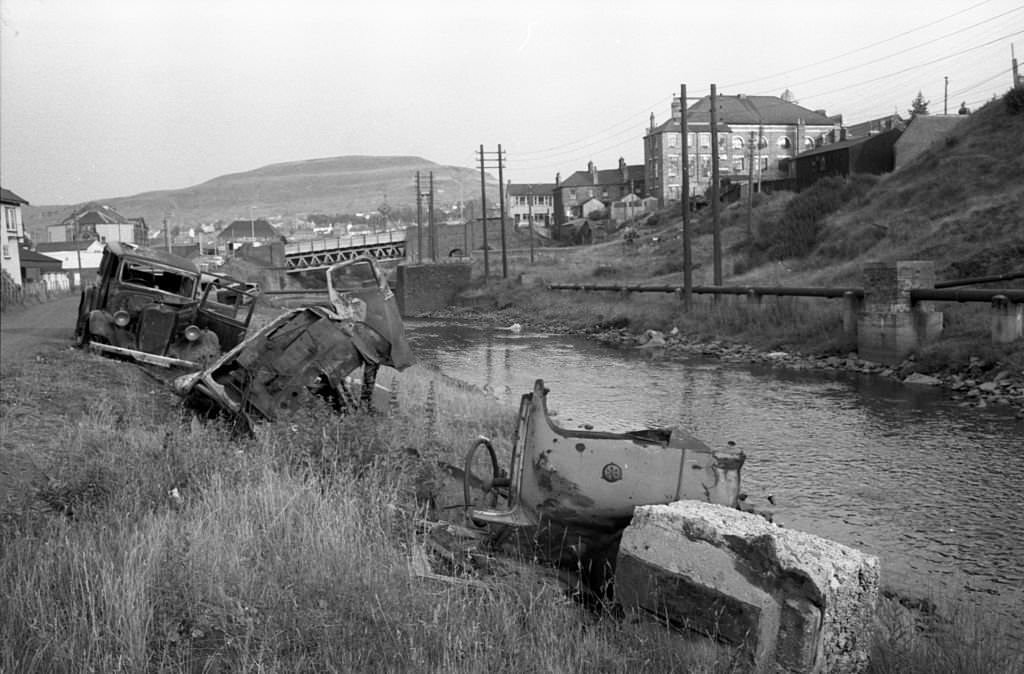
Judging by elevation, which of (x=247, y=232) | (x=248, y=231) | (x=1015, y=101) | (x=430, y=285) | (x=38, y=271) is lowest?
(x=430, y=285)

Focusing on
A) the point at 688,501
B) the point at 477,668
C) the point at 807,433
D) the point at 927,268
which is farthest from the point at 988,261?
the point at 477,668

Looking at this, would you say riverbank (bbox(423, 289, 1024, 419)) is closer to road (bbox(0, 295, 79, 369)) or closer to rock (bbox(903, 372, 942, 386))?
rock (bbox(903, 372, 942, 386))

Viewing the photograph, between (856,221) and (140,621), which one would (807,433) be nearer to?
(140,621)

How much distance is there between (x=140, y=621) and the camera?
4.55m

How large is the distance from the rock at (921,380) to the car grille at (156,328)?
15.1 m

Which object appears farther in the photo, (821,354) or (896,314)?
(821,354)

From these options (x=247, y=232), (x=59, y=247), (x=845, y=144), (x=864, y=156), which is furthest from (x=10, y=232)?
(x=247, y=232)

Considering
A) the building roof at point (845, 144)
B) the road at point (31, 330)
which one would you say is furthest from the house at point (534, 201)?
the road at point (31, 330)

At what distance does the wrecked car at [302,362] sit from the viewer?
1003 centimetres

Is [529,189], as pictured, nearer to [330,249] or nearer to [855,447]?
[330,249]

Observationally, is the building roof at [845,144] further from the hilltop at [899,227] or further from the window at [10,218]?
the window at [10,218]

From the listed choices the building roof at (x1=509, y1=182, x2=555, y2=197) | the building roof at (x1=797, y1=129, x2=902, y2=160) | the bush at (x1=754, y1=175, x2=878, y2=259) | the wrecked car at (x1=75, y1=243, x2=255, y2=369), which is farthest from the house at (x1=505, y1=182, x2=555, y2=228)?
the wrecked car at (x1=75, y1=243, x2=255, y2=369)

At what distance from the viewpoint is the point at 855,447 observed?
14.3 m

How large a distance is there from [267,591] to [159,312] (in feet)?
37.0
